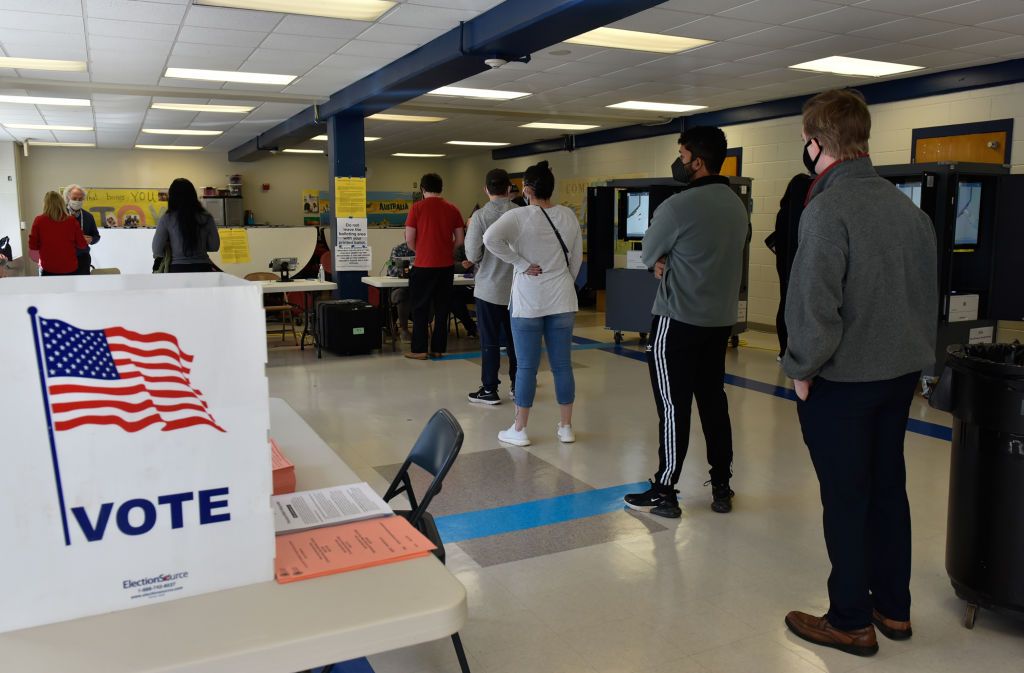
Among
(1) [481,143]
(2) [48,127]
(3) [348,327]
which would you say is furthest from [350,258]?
(1) [481,143]

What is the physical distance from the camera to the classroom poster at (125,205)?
14680mm

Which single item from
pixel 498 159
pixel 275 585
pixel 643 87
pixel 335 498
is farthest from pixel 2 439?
pixel 498 159

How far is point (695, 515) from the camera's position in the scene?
3576 mm

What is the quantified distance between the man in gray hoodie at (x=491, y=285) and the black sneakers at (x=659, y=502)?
2.12 metres

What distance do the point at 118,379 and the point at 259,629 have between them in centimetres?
36

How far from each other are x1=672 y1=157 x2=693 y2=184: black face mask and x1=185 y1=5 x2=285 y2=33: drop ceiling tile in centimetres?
328

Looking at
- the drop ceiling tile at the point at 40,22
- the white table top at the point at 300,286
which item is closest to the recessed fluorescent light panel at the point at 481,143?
the white table top at the point at 300,286

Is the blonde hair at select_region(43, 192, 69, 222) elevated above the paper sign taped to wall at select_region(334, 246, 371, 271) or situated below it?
above

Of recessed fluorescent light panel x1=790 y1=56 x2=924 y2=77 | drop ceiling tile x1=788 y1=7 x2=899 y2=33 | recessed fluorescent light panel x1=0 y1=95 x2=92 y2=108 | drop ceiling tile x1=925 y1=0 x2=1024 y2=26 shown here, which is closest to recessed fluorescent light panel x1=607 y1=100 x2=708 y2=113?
recessed fluorescent light panel x1=790 y1=56 x2=924 y2=77

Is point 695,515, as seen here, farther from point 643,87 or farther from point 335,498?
point 643,87

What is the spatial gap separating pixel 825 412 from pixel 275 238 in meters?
8.02

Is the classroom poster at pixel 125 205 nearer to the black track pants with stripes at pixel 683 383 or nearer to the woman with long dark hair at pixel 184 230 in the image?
the woman with long dark hair at pixel 184 230

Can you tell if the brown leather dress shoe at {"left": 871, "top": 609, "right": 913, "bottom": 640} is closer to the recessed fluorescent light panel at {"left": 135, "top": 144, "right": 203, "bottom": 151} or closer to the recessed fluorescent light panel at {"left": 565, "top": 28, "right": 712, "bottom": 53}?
the recessed fluorescent light panel at {"left": 565, "top": 28, "right": 712, "bottom": 53}

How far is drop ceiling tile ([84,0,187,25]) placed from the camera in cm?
510
